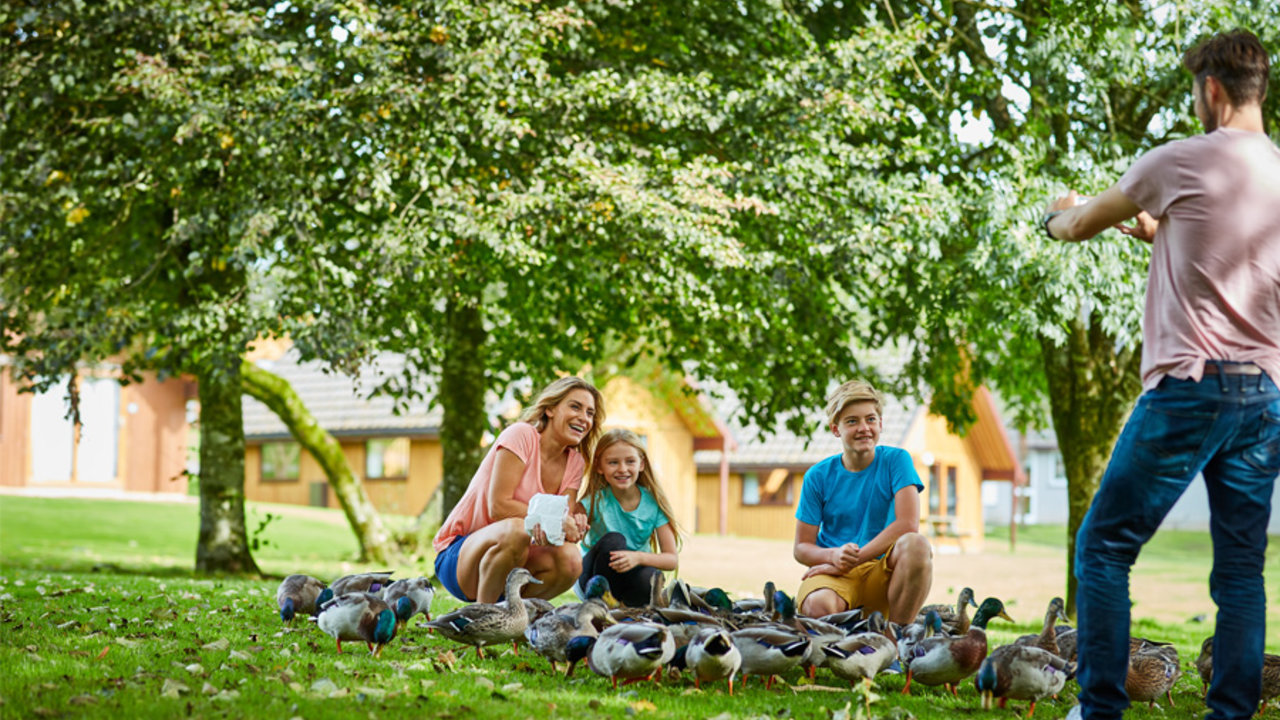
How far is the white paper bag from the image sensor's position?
7535 mm

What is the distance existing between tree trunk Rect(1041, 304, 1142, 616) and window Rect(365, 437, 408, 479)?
29.0m

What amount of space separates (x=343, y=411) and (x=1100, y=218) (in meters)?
38.1

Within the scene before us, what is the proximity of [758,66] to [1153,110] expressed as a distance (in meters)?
4.41

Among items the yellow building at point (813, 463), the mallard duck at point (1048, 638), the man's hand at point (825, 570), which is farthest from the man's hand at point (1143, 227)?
the yellow building at point (813, 463)

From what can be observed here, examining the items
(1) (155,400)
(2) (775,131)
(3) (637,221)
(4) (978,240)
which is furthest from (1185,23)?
(1) (155,400)

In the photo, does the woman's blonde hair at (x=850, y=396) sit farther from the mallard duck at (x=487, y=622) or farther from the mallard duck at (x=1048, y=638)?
the mallard duck at (x=487, y=622)

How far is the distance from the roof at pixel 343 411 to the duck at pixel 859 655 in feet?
102

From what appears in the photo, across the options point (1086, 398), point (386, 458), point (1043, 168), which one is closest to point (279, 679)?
point (1043, 168)

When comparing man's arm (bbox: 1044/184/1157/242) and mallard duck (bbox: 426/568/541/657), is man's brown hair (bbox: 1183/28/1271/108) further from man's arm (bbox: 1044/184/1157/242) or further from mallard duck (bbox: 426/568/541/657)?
mallard duck (bbox: 426/568/541/657)

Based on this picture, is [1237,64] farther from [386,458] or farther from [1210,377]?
[386,458]

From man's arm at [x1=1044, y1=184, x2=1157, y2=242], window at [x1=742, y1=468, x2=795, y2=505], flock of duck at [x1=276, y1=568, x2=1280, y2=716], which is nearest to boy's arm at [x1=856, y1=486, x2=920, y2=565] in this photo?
flock of duck at [x1=276, y1=568, x2=1280, y2=716]

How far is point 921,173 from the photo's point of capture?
14.5 metres

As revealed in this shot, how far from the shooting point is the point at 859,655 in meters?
6.29

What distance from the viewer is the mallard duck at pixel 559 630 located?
646 centimetres
